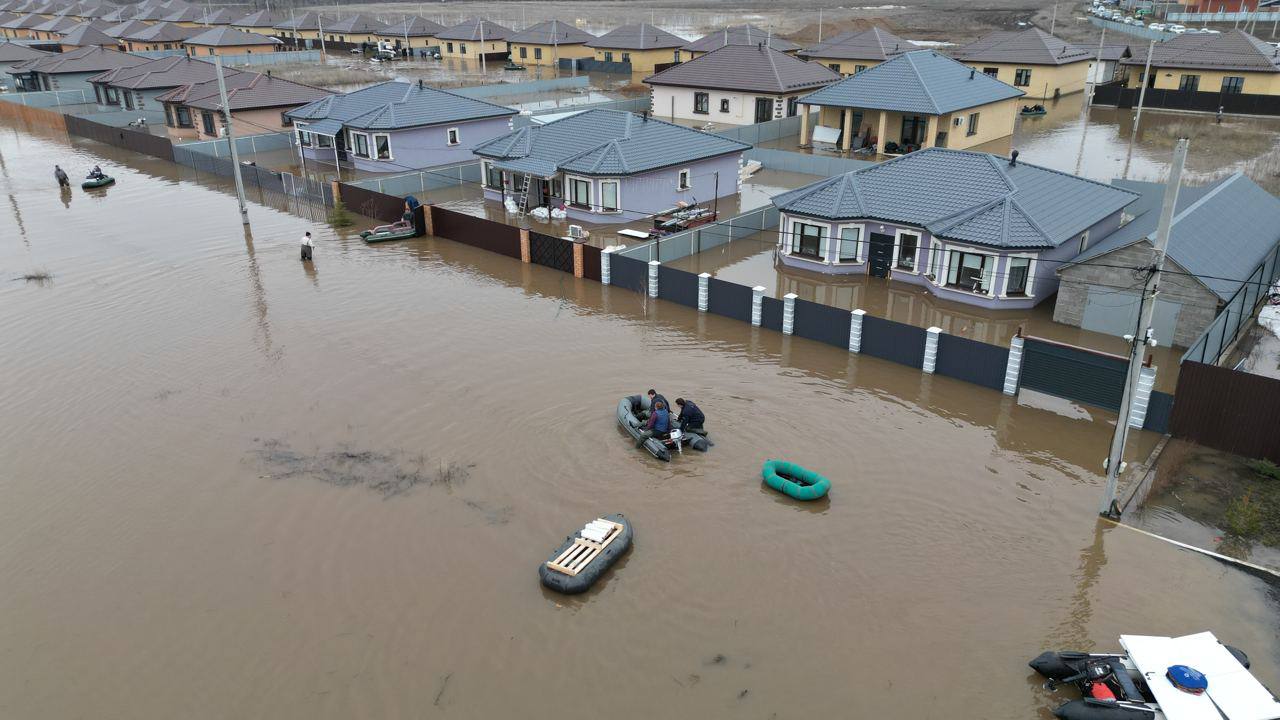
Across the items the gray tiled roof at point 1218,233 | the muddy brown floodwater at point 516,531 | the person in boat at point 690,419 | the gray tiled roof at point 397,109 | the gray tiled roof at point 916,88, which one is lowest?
the muddy brown floodwater at point 516,531

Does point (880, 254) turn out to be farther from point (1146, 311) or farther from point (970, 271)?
point (1146, 311)

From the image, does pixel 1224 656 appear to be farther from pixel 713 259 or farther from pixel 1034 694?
pixel 713 259

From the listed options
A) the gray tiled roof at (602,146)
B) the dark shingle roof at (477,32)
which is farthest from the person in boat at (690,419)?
the dark shingle roof at (477,32)

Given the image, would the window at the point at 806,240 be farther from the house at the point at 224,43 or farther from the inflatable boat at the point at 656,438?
the house at the point at 224,43

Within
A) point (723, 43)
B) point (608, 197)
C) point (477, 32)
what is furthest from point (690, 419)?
point (477, 32)

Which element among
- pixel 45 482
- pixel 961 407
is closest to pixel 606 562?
pixel 961 407

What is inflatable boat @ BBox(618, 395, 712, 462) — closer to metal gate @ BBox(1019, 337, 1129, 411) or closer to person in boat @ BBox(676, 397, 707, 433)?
person in boat @ BBox(676, 397, 707, 433)
